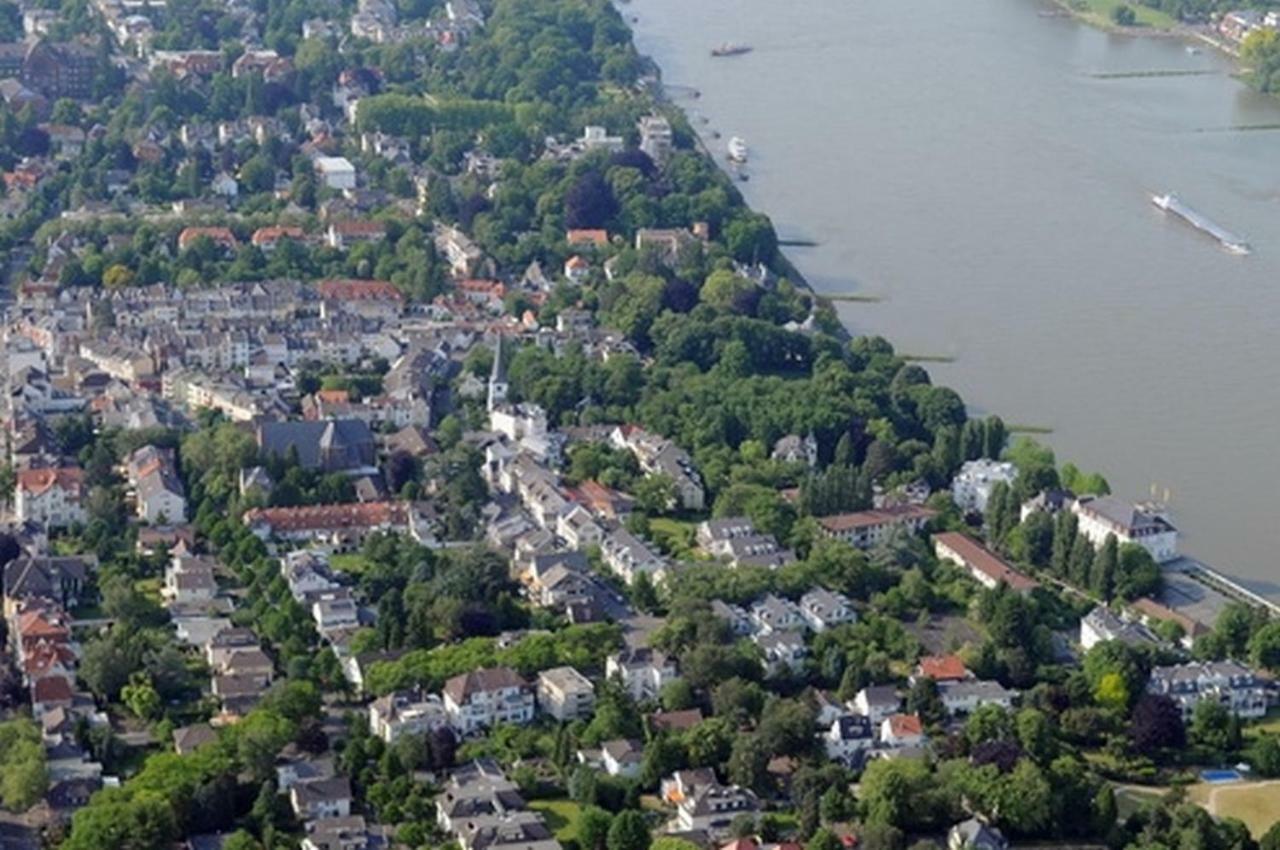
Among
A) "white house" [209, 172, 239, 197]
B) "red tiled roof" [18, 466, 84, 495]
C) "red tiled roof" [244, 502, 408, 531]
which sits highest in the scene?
"red tiled roof" [18, 466, 84, 495]

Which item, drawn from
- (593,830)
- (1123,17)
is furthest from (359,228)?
(1123,17)

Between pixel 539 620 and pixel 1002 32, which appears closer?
pixel 539 620

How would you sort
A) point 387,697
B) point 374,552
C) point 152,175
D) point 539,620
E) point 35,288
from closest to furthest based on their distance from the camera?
point 387,697 < point 539,620 < point 374,552 < point 35,288 < point 152,175

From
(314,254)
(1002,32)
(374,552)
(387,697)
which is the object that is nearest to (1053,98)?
(1002,32)

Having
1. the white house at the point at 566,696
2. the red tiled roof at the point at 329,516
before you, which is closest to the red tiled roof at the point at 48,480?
the red tiled roof at the point at 329,516

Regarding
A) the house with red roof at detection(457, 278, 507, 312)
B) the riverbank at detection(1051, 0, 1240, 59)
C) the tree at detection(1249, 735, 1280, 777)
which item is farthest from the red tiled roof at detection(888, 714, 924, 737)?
the riverbank at detection(1051, 0, 1240, 59)

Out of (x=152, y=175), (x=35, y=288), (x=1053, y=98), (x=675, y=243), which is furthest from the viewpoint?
(x=1053, y=98)

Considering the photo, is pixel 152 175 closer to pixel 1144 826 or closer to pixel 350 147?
pixel 350 147

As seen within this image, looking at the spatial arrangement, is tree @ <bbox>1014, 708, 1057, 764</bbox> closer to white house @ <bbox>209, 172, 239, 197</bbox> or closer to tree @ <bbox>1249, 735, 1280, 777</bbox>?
tree @ <bbox>1249, 735, 1280, 777</bbox>
